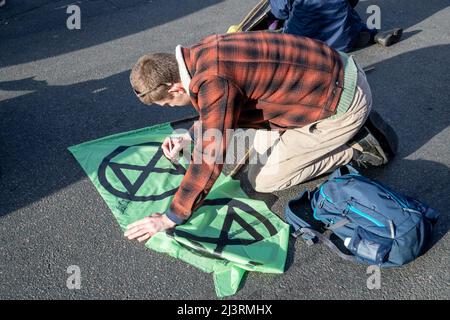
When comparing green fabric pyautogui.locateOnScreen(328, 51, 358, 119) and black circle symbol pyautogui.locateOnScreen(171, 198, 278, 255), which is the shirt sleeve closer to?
black circle symbol pyautogui.locateOnScreen(171, 198, 278, 255)

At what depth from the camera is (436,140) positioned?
3.25m

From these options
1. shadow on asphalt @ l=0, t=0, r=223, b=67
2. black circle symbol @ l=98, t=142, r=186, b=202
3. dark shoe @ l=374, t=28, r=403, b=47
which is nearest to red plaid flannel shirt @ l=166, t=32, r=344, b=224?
black circle symbol @ l=98, t=142, r=186, b=202

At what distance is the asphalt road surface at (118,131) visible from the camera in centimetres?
233

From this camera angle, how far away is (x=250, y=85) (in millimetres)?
2133

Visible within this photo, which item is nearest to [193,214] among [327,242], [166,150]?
[166,150]

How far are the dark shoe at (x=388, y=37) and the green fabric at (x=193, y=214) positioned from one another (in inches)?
95.1

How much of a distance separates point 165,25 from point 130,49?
678mm

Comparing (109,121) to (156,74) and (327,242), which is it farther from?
(327,242)

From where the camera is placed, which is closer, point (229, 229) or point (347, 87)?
point (347, 87)

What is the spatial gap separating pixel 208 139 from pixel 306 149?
2.90 feet

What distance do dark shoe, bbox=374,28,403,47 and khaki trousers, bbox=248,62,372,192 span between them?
6.17 ft

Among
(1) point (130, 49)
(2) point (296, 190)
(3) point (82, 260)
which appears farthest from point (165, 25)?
(3) point (82, 260)

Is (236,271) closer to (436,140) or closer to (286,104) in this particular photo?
(286,104)

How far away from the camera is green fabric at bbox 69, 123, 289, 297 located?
2.39 m
